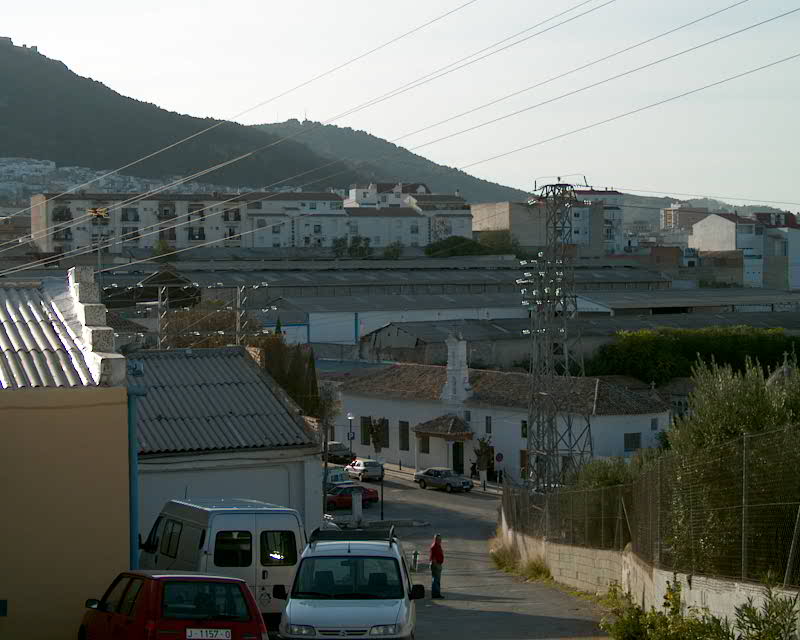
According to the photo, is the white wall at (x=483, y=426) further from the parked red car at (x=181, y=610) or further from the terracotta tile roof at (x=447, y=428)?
the parked red car at (x=181, y=610)

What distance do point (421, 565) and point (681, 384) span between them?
40.6m

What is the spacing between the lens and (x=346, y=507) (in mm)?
48031

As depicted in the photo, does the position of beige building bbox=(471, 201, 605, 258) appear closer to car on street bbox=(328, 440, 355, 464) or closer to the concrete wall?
car on street bbox=(328, 440, 355, 464)

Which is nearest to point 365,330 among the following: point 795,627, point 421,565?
point 421,565

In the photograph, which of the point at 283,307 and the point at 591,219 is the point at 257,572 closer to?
the point at 283,307

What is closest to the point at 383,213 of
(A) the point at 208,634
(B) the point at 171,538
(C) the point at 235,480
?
(C) the point at 235,480

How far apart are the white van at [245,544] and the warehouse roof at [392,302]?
202ft

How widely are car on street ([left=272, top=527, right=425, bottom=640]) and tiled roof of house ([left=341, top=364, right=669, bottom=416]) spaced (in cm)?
3462

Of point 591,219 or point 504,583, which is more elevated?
point 591,219

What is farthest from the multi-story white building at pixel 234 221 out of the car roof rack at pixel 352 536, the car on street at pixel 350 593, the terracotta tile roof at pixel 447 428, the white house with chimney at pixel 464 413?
the car on street at pixel 350 593

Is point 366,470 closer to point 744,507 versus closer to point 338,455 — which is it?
point 338,455

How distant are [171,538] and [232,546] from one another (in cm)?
147

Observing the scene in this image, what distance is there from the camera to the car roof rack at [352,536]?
49.6 ft

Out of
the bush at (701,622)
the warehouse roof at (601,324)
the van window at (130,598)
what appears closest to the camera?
the bush at (701,622)
